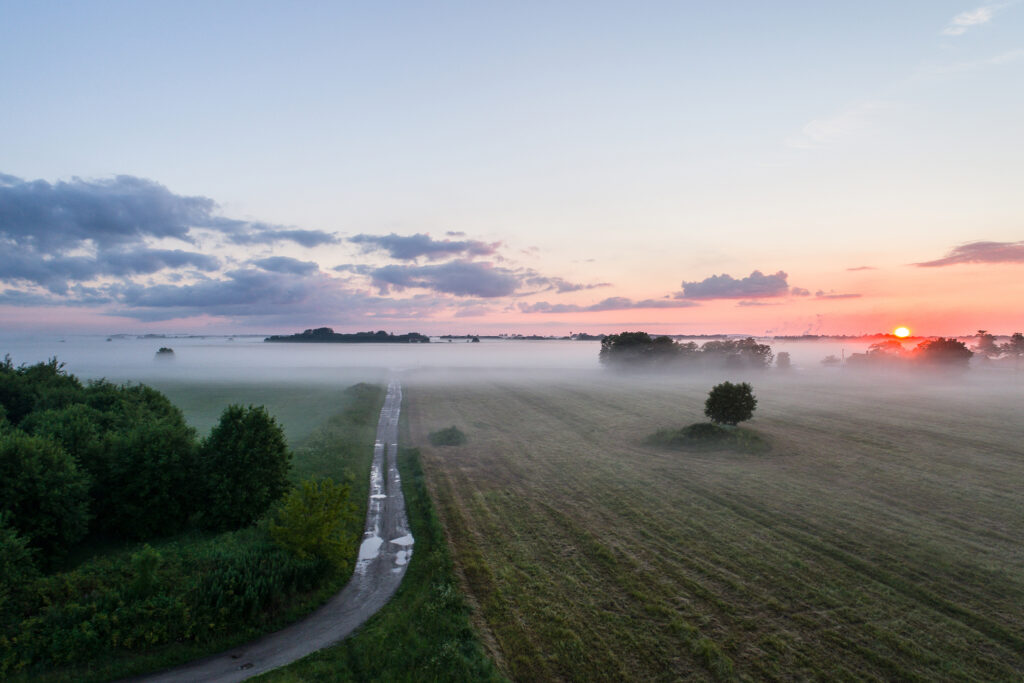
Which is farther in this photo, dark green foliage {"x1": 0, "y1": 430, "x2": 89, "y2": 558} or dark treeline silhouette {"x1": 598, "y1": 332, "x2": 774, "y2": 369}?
dark treeline silhouette {"x1": 598, "y1": 332, "x2": 774, "y2": 369}

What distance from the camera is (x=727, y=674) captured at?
12.3 m

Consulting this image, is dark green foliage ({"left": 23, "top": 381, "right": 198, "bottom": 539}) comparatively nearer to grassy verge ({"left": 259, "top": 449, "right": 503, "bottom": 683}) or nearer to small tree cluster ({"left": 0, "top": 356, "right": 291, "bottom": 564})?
small tree cluster ({"left": 0, "top": 356, "right": 291, "bottom": 564})

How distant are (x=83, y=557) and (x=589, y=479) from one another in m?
25.4

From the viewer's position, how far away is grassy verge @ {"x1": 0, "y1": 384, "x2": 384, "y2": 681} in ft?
45.9

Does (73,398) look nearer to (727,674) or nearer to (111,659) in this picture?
(111,659)

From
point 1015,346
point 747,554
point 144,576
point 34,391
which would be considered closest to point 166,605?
point 144,576

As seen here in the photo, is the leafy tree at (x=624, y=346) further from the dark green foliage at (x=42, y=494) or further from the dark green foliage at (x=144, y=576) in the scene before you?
the dark green foliage at (x=144, y=576)

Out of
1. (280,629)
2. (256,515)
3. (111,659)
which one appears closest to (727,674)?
(280,629)

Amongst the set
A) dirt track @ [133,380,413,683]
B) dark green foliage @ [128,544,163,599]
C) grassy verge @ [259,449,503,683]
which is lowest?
dirt track @ [133,380,413,683]

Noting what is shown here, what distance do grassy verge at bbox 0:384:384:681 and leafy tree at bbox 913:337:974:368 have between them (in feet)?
454

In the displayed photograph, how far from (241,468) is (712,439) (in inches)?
1363

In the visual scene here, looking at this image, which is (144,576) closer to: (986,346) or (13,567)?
(13,567)

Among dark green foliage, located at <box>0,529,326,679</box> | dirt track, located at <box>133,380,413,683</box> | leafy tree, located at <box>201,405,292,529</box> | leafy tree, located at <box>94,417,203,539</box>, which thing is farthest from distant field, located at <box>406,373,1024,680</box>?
leafy tree, located at <box>94,417,203,539</box>

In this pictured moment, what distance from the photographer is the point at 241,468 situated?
23.8 meters
